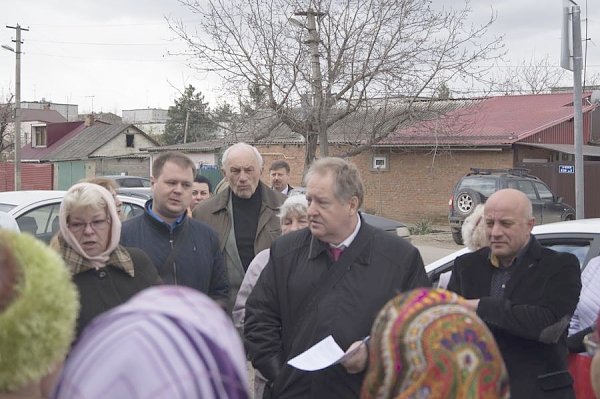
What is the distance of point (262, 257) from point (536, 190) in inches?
678

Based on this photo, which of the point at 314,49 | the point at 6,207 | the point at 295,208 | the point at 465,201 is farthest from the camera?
the point at 465,201

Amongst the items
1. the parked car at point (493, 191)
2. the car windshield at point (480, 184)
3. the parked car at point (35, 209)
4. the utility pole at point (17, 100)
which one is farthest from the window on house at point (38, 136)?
the parked car at point (35, 209)

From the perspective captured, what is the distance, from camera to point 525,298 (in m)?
3.41

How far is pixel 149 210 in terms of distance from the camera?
445cm

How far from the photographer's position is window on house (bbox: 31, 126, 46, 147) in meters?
53.8

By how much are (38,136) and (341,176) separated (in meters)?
54.6

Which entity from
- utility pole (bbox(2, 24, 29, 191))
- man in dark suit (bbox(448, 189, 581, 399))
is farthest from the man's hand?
utility pole (bbox(2, 24, 29, 191))

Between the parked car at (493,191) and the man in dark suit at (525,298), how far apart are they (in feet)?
52.0

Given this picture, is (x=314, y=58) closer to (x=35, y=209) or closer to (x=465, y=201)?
(x=465, y=201)

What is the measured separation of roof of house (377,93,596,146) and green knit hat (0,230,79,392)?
19.4m

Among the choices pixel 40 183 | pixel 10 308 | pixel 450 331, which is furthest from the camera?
pixel 40 183

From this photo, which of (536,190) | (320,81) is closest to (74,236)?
(320,81)

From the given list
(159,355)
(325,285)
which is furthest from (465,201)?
(159,355)

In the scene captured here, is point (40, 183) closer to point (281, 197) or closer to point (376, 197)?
point (376, 197)
